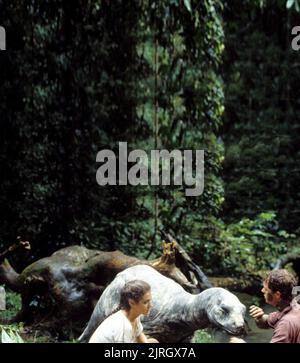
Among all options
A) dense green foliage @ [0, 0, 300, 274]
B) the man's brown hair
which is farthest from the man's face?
dense green foliage @ [0, 0, 300, 274]

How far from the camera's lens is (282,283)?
9.30 ft

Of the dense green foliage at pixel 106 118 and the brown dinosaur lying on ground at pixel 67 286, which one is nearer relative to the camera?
the brown dinosaur lying on ground at pixel 67 286

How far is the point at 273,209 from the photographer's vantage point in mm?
10305

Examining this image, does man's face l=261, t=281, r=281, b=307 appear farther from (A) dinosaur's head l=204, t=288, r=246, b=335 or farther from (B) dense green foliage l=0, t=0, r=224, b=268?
(B) dense green foliage l=0, t=0, r=224, b=268

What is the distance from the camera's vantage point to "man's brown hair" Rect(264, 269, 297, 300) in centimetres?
284

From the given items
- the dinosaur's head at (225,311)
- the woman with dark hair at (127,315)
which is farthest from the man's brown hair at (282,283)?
the woman with dark hair at (127,315)

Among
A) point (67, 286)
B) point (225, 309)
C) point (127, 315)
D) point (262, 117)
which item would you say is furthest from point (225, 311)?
point (262, 117)

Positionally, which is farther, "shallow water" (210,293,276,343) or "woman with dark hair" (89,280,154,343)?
"shallow water" (210,293,276,343)

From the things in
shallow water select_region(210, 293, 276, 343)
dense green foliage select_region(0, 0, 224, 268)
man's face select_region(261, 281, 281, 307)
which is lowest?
shallow water select_region(210, 293, 276, 343)

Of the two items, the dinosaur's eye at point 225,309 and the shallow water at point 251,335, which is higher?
the dinosaur's eye at point 225,309

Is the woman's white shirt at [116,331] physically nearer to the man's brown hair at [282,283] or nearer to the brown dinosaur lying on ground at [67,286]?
the man's brown hair at [282,283]

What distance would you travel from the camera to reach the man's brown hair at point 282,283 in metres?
2.84

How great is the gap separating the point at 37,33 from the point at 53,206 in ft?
6.63

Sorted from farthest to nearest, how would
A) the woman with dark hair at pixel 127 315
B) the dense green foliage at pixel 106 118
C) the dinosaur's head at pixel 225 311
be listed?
the dense green foliage at pixel 106 118, the dinosaur's head at pixel 225 311, the woman with dark hair at pixel 127 315
